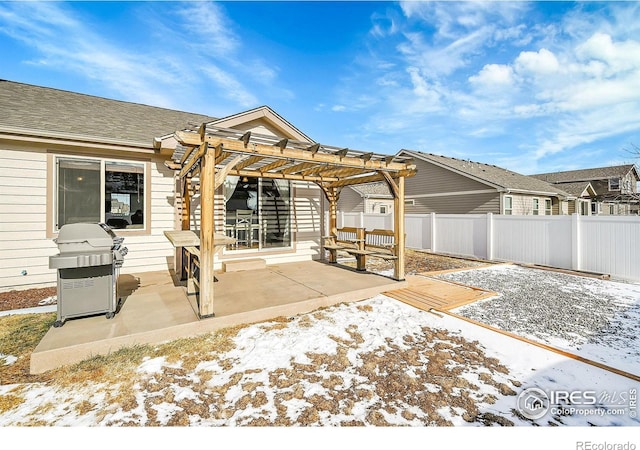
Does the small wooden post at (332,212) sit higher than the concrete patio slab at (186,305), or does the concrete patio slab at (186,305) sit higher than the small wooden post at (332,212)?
the small wooden post at (332,212)

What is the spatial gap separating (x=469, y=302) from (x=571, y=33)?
939 centimetres

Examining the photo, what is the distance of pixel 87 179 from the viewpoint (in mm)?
5656

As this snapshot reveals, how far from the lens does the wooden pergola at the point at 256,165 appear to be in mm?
3639

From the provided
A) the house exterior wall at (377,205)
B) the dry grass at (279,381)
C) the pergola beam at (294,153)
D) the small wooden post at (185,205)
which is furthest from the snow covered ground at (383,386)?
the house exterior wall at (377,205)

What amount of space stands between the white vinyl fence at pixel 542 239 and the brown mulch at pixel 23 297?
11.6 meters

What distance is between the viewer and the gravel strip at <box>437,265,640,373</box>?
3.30 metres

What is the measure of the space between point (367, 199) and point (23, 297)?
16.3 meters

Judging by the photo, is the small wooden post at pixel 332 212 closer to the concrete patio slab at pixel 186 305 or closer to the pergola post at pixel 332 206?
the pergola post at pixel 332 206

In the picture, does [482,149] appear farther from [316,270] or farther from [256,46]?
[316,270]

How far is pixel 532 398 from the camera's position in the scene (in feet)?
7.64

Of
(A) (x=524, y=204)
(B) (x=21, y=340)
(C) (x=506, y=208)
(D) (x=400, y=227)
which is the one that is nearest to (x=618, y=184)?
(A) (x=524, y=204)

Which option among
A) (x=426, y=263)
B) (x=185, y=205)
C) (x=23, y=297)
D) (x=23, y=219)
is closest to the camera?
(x=23, y=297)

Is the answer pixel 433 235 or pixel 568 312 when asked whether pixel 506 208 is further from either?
pixel 568 312

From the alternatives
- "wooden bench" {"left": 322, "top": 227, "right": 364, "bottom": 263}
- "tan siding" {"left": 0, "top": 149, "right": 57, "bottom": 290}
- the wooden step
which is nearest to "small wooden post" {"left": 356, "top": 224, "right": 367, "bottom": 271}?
"wooden bench" {"left": 322, "top": 227, "right": 364, "bottom": 263}
